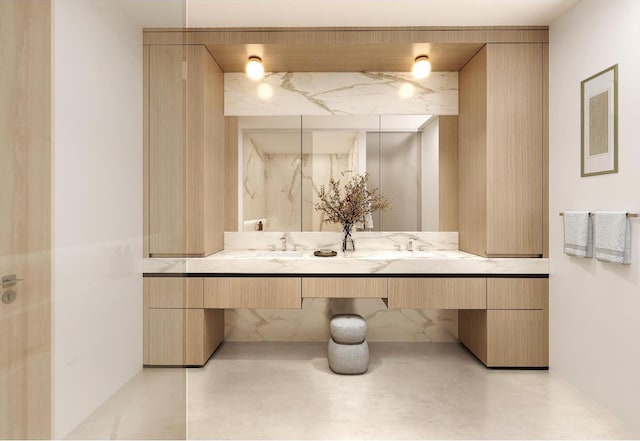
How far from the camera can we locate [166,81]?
0.81 metres

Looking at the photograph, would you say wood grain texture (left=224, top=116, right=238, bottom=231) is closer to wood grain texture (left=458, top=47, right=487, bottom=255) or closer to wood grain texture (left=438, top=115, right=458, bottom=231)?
wood grain texture (left=438, top=115, right=458, bottom=231)

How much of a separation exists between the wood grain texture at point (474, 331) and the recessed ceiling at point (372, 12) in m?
1.99

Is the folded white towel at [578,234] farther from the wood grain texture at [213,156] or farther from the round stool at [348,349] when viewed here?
the wood grain texture at [213,156]

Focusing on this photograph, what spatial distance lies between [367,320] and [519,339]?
1.15 metres

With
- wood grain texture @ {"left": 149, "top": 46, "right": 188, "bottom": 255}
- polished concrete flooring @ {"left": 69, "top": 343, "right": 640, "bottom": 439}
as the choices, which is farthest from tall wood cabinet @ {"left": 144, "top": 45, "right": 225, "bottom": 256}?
polished concrete flooring @ {"left": 69, "top": 343, "right": 640, "bottom": 439}

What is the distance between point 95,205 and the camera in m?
0.57

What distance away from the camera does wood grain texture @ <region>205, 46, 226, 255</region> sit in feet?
9.08

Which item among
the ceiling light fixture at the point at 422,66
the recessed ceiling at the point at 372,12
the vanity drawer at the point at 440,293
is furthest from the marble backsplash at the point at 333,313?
the recessed ceiling at the point at 372,12

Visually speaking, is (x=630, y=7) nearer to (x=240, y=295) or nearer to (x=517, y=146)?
(x=517, y=146)

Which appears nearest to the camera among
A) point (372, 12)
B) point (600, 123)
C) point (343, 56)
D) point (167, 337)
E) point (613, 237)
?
point (167, 337)

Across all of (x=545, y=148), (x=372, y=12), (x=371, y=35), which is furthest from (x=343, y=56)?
(x=545, y=148)
